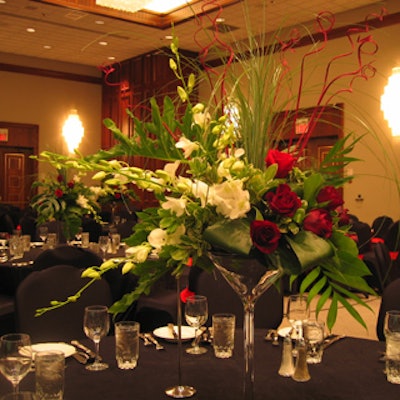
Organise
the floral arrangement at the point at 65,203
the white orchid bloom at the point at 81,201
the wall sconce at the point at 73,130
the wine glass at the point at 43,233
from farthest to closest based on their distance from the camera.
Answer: the wall sconce at the point at 73,130
the wine glass at the point at 43,233
the white orchid bloom at the point at 81,201
the floral arrangement at the point at 65,203

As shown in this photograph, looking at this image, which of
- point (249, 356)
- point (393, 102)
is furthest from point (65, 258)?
point (393, 102)

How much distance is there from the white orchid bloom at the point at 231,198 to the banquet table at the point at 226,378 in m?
0.65

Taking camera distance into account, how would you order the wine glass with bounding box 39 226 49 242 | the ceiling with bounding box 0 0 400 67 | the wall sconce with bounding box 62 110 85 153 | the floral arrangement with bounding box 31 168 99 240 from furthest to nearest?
the wall sconce with bounding box 62 110 85 153
the ceiling with bounding box 0 0 400 67
the wine glass with bounding box 39 226 49 242
the floral arrangement with bounding box 31 168 99 240

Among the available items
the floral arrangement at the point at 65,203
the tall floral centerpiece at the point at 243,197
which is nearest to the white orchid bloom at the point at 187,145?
the tall floral centerpiece at the point at 243,197

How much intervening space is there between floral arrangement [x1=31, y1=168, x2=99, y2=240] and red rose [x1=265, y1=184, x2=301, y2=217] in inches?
164

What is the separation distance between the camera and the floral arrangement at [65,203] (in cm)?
552

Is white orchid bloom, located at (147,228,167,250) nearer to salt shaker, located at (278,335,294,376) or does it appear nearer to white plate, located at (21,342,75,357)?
salt shaker, located at (278,335,294,376)

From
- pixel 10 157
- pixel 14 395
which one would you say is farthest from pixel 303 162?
pixel 10 157

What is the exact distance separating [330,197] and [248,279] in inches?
12.0

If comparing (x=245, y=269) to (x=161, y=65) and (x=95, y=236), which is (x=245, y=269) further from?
(x=161, y=65)

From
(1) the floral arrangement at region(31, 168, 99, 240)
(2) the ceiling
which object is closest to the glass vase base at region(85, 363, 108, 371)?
(1) the floral arrangement at region(31, 168, 99, 240)

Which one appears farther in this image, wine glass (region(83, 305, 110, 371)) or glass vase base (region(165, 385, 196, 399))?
wine glass (region(83, 305, 110, 371))

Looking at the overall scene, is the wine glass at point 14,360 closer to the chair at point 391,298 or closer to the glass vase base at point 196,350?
the glass vase base at point 196,350

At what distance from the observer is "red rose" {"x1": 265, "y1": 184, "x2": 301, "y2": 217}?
150 centimetres
